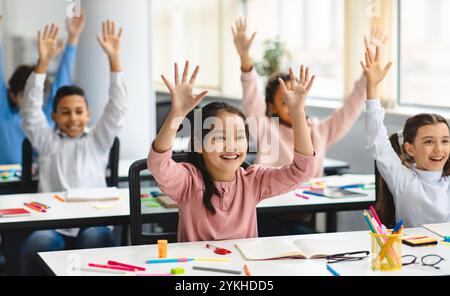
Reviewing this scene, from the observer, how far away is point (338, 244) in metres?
2.35

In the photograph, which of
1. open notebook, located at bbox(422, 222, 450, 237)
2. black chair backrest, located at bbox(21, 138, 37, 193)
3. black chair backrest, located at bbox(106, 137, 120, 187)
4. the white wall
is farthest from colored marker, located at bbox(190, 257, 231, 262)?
the white wall

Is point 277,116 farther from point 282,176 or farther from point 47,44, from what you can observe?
point 282,176

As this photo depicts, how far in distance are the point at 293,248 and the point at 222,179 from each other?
1.56 ft

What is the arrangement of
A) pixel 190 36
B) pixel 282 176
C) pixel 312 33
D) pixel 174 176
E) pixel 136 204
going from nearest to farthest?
pixel 174 176 → pixel 282 176 → pixel 136 204 → pixel 312 33 → pixel 190 36

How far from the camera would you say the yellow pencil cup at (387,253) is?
2047 millimetres

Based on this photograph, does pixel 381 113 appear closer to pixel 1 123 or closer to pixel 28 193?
pixel 28 193

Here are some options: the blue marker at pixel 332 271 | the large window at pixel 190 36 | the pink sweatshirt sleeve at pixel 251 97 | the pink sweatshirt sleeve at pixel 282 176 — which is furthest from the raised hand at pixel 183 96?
the large window at pixel 190 36

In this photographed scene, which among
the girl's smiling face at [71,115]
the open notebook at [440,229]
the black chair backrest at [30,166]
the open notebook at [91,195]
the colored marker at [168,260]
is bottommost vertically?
the colored marker at [168,260]

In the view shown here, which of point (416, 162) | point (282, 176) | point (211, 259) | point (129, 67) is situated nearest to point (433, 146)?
point (416, 162)

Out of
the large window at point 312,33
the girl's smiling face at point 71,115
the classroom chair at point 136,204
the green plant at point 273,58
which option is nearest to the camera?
the classroom chair at point 136,204

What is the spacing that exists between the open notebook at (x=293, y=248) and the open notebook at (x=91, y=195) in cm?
112

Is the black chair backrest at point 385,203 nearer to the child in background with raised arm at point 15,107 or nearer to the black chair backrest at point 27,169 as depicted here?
the black chair backrest at point 27,169

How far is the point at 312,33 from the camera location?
637cm

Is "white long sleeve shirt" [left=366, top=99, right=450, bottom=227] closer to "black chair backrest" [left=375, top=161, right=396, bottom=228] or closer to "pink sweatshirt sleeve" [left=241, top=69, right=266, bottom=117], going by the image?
"black chair backrest" [left=375, top=161, right=396, bottom=228]
